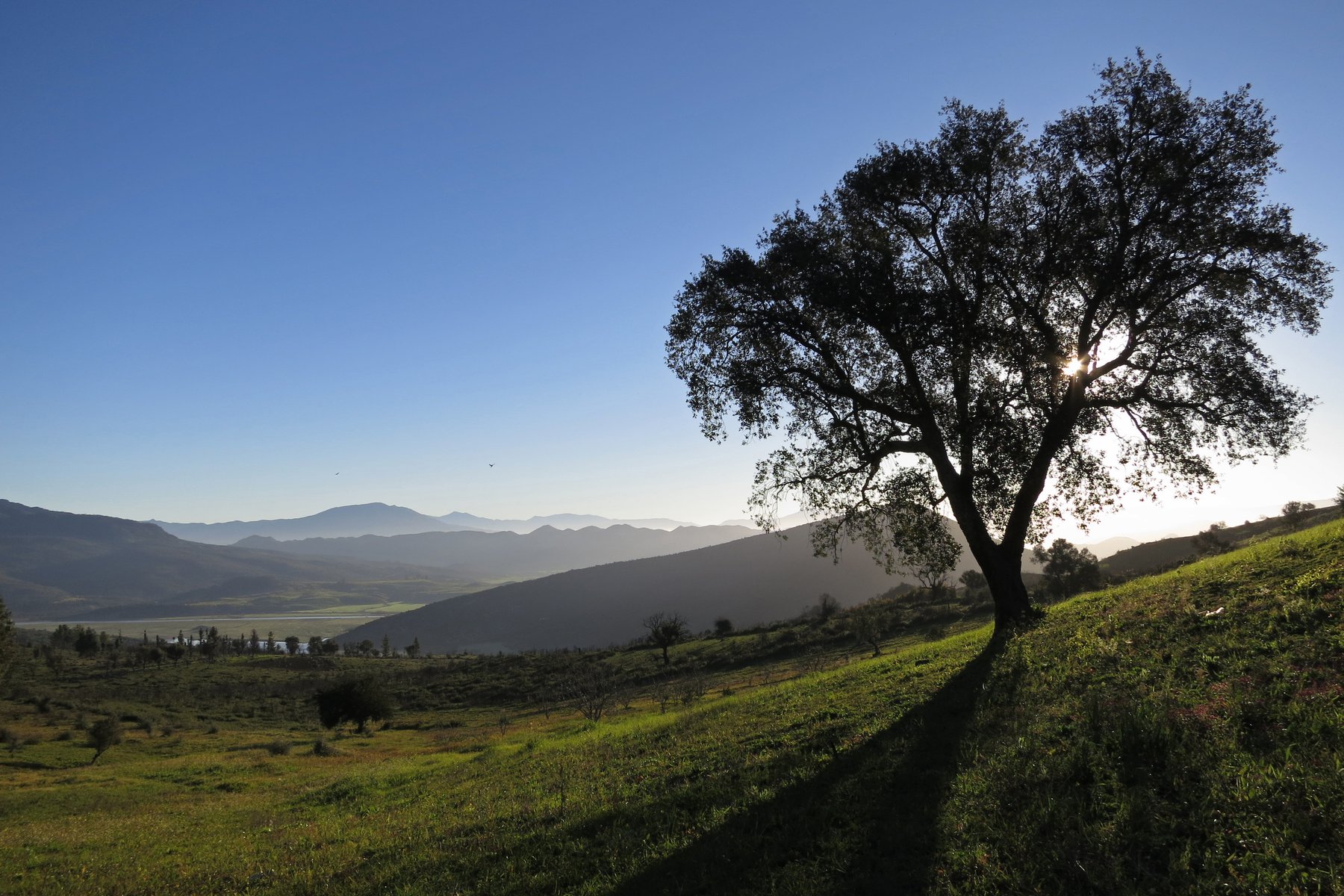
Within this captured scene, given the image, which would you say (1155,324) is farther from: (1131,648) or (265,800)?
(265,800)

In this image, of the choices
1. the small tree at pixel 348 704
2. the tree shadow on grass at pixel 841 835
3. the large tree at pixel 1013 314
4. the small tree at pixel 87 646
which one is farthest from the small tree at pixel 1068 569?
the small tree at pixel 87 646

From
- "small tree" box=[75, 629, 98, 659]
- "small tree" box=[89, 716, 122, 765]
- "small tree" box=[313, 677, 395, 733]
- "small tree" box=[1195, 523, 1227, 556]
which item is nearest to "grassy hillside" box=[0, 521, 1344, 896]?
"small tree" box=[89, 716, 122, 765]

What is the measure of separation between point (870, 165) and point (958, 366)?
7065 millimetres

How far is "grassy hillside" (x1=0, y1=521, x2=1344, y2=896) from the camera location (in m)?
7.15

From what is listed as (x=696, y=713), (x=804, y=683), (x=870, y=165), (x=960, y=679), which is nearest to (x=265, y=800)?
(x=696, y=713)

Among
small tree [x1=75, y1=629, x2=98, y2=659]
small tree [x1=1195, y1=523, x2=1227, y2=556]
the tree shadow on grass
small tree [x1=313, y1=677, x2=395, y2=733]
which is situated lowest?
small tree [x1=313, y1=677, x2=395, y2=733]

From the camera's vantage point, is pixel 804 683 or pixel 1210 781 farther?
pixel 804 683

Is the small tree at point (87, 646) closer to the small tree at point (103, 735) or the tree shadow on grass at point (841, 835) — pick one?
the small tree at point (103, 735)

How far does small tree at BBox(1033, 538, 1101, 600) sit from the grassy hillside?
63.8 meters

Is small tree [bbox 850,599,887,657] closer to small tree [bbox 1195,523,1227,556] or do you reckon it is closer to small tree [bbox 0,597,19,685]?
small tree [bbox 1195,523,1227,556]

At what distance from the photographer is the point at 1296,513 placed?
69.4m

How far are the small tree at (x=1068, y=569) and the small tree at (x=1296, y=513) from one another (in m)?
18.2

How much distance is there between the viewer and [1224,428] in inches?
751

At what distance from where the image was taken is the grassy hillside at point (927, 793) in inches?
282
